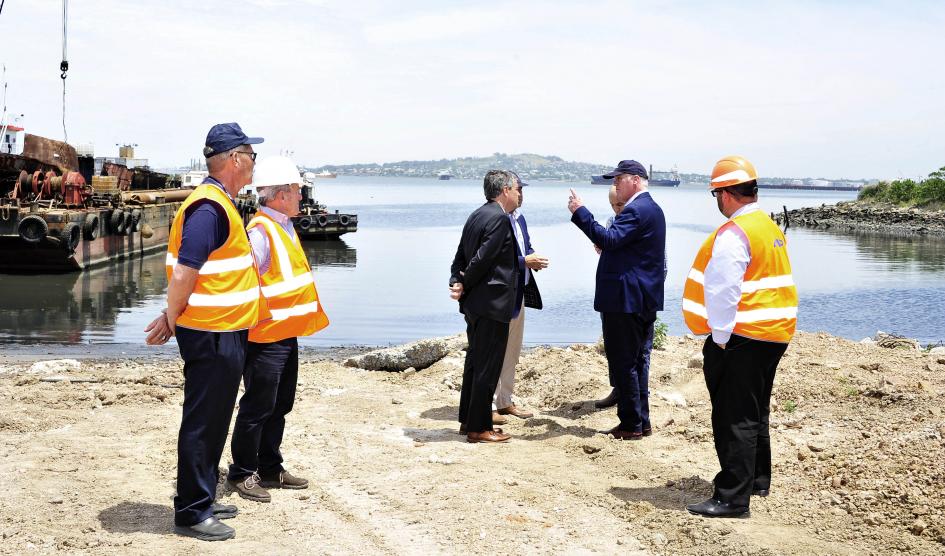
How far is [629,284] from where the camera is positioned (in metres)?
6.59

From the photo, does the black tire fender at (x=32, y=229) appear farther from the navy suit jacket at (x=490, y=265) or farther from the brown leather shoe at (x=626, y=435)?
the brown leather shoe at (x=626, y=435)

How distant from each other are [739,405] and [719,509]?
0.56m

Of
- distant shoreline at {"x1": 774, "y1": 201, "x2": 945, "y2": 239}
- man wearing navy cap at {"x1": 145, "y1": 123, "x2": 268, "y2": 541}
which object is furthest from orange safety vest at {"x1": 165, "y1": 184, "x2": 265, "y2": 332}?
distant shoreline at {"x1": 774, "y1": 201, "x2": 945, "y2": 239}

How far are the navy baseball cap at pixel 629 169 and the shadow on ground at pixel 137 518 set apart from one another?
12.4ft

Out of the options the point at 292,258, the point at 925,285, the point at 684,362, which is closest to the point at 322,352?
the point at 684,362

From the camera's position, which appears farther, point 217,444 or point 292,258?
point 292,258

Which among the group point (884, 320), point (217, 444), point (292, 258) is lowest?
point (884, 320)

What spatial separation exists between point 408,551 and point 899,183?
81139mm

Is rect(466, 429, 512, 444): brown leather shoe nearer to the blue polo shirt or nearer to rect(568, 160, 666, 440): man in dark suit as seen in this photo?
rect(568, 160, 666, 440): man in dark suit

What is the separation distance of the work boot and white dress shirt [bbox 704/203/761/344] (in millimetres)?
2643

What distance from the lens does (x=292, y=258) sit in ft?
17.0

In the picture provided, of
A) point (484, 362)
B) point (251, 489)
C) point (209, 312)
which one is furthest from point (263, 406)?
point (484, 362)

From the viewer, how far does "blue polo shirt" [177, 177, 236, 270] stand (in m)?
4.30

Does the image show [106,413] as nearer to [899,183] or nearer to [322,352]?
[322,352]
